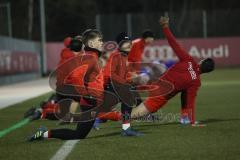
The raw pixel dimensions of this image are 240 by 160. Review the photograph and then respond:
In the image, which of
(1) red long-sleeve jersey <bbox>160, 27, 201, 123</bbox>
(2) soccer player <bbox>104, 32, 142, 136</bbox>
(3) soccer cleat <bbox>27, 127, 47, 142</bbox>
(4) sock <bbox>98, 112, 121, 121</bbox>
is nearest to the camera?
(3) soccer cleat <bbox>27, 127, 47, 142</bbox>

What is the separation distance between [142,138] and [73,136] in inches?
41.6

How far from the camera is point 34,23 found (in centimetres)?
6575

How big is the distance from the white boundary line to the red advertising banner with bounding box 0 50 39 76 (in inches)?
829

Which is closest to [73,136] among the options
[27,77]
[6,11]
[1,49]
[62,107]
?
[62,107]

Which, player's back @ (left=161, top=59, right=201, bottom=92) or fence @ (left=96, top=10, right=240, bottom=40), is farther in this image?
fence @ (left=96, top=10, right=240, bottom=40)

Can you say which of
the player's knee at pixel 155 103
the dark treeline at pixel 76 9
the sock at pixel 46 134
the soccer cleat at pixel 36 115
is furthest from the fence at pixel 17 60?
the sock at pixel 46 134

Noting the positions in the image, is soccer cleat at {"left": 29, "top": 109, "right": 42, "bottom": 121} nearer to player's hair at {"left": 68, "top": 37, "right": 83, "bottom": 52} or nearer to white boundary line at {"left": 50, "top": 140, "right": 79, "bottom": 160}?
player's hair at {"left": 68, "top": 37, "right": 83, "bottom": 52}

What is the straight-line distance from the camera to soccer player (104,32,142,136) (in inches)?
450

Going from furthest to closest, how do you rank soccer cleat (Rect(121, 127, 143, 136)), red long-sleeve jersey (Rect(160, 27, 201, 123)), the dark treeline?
the dark treeline → red long-sleeve jersey (Rect(160, 27, 201, 123)) → soccer cleat (Rect(121, 127, 143, 136))

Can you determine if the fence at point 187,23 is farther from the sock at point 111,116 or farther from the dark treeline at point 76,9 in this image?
the sock at point 111,116

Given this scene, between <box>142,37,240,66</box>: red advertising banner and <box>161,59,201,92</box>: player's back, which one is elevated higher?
<box>161,59,201,92</box>: player's back

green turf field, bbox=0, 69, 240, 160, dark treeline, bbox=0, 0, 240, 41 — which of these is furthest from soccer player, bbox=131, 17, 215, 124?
dark treeline, bbox=0, 0, 240, 41

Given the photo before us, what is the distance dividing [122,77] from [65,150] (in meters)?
2.26

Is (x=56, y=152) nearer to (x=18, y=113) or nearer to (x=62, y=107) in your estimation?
(x=62, y=107)
